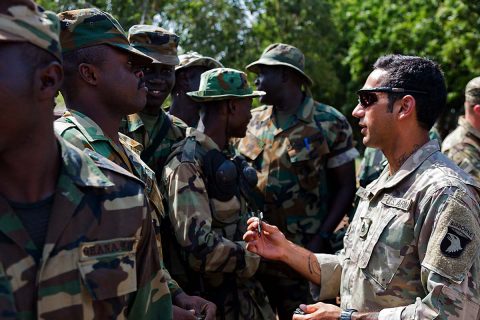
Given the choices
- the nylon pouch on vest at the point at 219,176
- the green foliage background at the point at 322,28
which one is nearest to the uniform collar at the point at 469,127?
the nylon pouch on vest at the point at 219,176

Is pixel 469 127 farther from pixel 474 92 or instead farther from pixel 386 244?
pixel 386 244

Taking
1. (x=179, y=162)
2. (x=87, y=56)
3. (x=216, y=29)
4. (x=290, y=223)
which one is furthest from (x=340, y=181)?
(x=216, y=29)

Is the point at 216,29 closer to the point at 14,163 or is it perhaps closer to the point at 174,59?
the point at 174,59

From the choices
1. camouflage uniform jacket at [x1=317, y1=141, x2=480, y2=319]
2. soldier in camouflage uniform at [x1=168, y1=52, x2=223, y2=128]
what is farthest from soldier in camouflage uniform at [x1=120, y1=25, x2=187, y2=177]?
camouflage uniform jacket at [x1=317, y1=141, x2=480, y2=319]

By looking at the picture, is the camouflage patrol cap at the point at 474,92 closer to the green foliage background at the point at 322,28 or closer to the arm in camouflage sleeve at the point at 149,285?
the arm in camouflage sleeve at the point at 149,285

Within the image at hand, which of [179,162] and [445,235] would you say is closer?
[445,235]

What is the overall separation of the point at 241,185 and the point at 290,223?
1366mm

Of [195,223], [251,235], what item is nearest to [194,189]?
[195,223]

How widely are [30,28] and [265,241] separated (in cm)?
197

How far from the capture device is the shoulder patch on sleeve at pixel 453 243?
269 cm

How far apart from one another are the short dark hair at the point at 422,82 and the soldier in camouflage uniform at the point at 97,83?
1.13 metres

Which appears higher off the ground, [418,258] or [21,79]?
[21,79]

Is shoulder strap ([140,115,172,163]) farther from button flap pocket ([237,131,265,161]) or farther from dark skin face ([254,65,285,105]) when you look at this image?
dark skin face ([254,65,285,105])

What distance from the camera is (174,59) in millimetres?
4402
